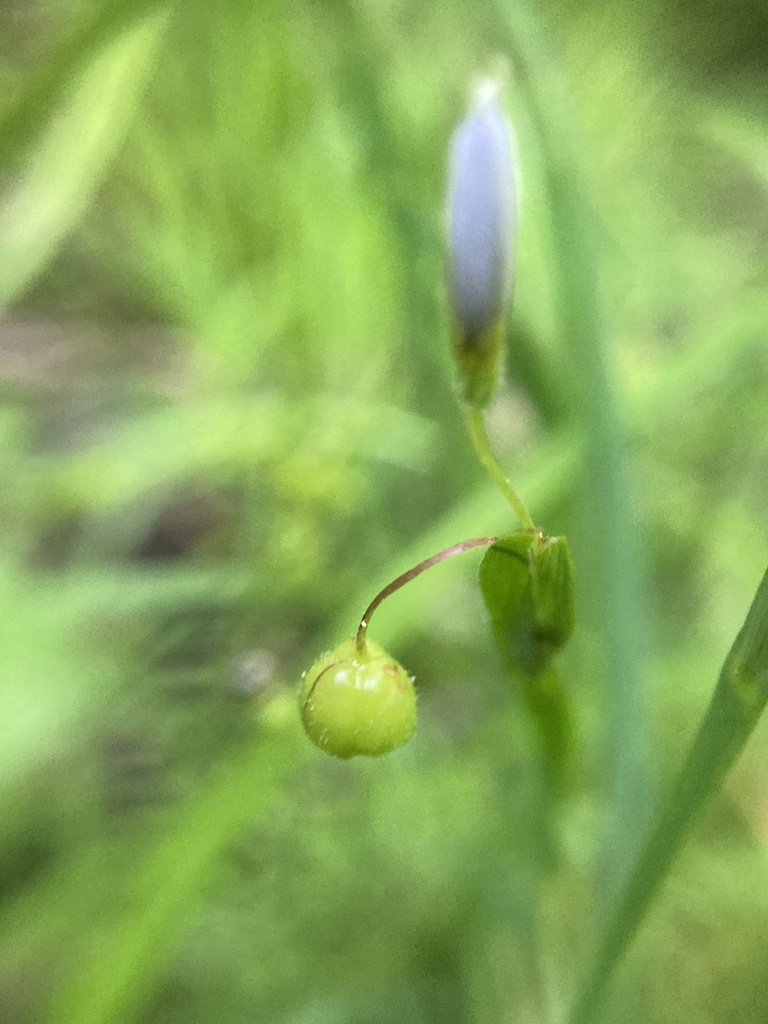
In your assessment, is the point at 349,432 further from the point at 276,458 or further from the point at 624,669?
the point at 624,669

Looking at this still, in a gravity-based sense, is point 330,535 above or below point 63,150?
below

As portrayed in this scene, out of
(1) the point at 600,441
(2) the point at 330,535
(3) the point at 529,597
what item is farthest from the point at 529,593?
(2) the point at 330,535

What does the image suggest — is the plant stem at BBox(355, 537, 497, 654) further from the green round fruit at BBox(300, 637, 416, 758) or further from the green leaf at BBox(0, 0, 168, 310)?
the green leaf at BBox(0, 0, 168, 310)

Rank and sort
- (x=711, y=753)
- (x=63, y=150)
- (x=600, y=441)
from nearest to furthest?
1. (x=711, y=753)
2. (x=600, y=441)
3. (x=63, y=150)

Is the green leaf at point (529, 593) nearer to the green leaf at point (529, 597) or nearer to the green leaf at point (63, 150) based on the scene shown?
the green leaf at point (529, 597)

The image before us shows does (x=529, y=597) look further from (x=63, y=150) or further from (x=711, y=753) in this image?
(x=63, y=150)

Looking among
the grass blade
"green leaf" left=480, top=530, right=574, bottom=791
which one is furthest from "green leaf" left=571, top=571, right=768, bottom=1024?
the grass blade

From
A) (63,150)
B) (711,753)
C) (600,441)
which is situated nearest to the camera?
(711,753)
